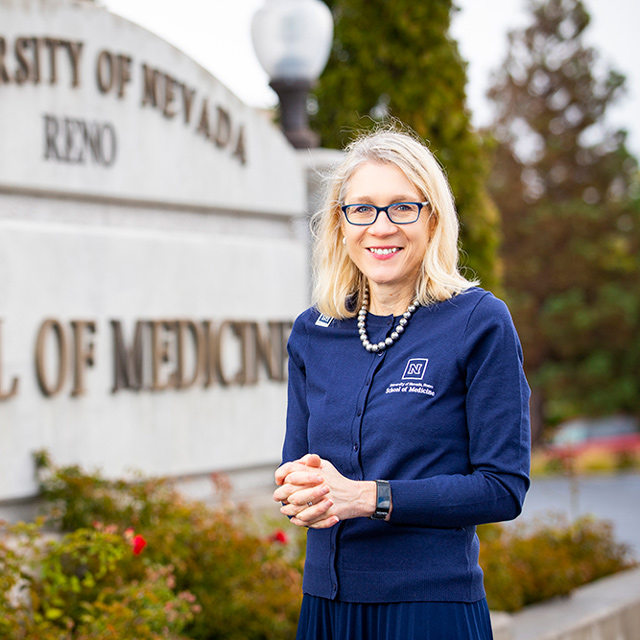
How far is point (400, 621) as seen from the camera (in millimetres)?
1980

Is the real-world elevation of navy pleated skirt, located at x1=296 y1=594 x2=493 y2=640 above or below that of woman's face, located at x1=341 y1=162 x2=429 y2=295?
below

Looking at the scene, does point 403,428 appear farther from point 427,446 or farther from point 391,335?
point 391,335

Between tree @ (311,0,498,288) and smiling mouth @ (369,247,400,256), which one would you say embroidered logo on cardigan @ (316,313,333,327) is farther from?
tree @ (311,0,498,288)

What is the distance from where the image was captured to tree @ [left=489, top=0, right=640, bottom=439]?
87.4 ft

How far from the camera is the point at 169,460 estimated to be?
525 centimetres

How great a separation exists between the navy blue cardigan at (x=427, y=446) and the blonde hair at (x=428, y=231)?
0.06m

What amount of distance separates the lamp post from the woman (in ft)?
12.4

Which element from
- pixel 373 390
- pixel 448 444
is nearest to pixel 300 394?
pixel 373 390

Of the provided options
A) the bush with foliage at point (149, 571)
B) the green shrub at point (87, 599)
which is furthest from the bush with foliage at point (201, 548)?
the green shrub at point (87, 599)

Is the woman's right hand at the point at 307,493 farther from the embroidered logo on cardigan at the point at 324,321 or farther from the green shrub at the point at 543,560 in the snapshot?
the green shrub at the point at 543,560

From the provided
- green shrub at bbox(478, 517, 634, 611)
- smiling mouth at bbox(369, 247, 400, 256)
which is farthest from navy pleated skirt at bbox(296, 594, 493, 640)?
green shrub at bbox(478, 517, 634, 611)

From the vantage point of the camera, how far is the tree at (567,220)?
2662 centimetres

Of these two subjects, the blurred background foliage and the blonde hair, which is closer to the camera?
the blonde hair

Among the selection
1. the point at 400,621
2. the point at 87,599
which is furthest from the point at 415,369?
the point at 87,599
